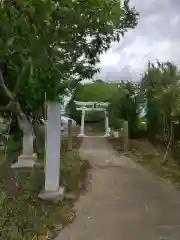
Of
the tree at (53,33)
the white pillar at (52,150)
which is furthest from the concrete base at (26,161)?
the tree at (53,33)

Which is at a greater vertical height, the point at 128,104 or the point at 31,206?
the point at 128,104

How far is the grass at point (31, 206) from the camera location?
5.59 m

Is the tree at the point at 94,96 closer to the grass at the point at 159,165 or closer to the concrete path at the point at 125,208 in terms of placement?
the grass at the point at 159,165

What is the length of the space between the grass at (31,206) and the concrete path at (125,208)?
23cm

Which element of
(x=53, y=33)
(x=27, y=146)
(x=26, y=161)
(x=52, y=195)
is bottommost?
(x=52, y=195)

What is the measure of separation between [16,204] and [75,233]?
144 centimetres

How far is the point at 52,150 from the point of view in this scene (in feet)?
25.1

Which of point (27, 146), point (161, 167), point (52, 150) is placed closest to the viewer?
point (52, 150)

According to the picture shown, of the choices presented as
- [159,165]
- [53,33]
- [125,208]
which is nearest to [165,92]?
[159,165]

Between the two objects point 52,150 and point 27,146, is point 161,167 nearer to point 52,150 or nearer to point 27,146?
point 27,146

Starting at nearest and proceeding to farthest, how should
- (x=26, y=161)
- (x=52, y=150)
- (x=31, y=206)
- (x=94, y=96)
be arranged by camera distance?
1. (x=31, y=206)
2. (x=52, y=150)
3. (x=26, y=161)
4. (x=94, y=96)

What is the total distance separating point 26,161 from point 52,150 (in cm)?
335

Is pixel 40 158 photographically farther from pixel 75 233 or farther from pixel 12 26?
pixel 12 26

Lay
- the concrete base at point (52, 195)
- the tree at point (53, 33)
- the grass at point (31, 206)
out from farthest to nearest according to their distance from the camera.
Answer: the concrete base at point (52, 195), the grass at point (31, 206), the tree at point (53, 33)
